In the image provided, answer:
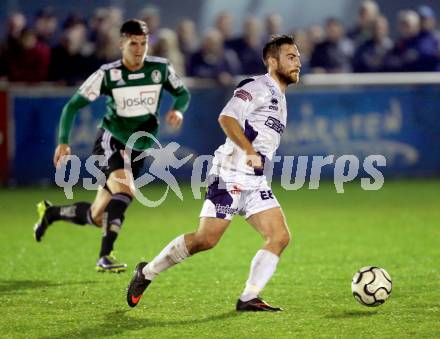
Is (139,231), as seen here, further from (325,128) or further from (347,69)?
(347,69)

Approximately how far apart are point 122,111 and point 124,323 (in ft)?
9.77

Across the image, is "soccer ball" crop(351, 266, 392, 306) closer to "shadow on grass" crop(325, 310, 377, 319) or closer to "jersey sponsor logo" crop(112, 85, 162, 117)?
"shadow on grass" crop(325, 310, 377, 319)

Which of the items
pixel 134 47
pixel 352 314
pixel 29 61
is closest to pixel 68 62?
pixel 29 61

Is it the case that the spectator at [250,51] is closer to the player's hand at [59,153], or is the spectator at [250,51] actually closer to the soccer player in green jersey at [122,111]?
the soccer player in green jersey at [122,111]

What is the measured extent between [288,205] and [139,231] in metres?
2.87

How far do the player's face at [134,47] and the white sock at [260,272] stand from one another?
274 cm

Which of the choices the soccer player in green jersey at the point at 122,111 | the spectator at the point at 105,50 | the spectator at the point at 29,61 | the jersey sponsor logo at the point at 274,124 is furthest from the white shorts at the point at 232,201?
the spectator at the point at 29,61

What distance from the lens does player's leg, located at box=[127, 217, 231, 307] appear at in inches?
282

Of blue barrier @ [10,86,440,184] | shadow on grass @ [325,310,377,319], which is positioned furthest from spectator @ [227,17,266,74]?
shadow on grass @ [325,310,377,319]

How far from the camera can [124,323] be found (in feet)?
22.6

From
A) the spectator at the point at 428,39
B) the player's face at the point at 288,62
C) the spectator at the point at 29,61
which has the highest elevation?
the spectator at the point at 428,39

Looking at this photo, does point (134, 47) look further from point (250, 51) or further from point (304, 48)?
point (304, 48)

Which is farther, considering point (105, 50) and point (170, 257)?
point (105, 50)

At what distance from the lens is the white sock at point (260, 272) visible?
713 centimetres
